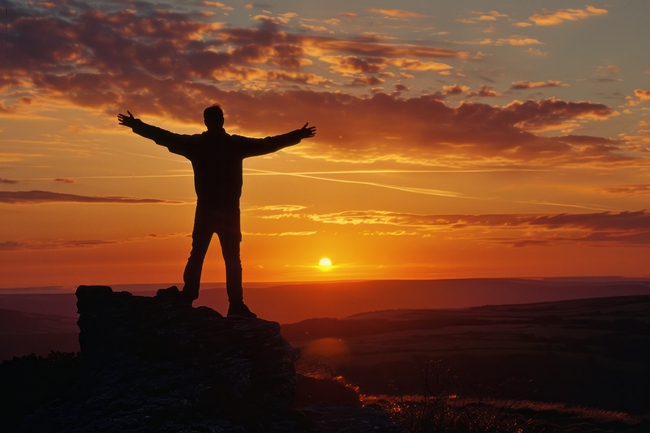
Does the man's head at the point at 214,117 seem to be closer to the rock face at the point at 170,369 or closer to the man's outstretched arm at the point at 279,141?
the man's outstretched arm at the point at 279,141

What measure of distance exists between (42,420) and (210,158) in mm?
6602

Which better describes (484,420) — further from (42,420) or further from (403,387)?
(403,387)

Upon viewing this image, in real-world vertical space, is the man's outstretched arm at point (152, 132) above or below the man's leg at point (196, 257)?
above

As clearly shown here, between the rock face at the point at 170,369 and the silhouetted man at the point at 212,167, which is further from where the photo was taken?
the silhouetted man at the point at 212,167

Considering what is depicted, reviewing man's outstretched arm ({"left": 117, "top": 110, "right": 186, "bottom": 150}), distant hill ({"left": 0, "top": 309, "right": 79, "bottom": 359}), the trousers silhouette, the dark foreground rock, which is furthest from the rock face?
distant hill ({"left": 0, "top": 309, "right": 79, "bottom": 359})

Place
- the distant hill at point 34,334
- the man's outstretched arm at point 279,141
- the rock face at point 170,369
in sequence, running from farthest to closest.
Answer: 1. the distant hill at point 34,334
2. the man's outstretched arm at point 279,141
3. the rock face at point 170,369

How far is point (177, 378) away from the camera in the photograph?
48.0 feet

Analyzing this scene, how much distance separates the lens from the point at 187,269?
1675 centimetres

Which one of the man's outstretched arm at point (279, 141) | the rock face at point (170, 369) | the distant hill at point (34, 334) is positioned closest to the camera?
the rock face at point (170, 369)

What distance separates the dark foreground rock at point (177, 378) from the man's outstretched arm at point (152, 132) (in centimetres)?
352

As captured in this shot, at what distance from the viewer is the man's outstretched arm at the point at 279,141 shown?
1664 centimetres

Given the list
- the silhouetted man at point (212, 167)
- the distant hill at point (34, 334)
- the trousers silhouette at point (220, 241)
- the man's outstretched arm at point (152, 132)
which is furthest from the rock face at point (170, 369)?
the distant hill at point (34, 334)

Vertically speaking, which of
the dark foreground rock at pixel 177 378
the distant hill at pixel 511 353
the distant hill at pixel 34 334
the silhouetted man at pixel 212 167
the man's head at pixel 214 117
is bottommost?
the distant hill at pixel 34 334

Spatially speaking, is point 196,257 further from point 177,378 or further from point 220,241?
point 177,378
